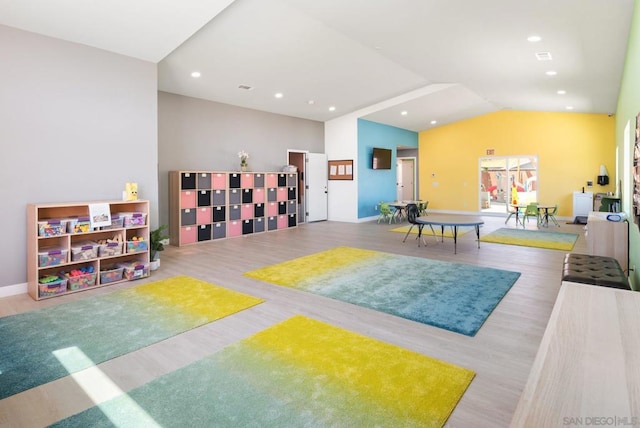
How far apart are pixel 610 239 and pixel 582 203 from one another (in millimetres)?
7192

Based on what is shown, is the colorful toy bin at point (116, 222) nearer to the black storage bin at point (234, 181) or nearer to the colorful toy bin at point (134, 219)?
the colorful toy bin at point (134, 219)

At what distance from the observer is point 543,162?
1113cm

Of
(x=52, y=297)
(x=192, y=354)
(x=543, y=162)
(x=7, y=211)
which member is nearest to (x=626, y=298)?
(x=192, y=354)

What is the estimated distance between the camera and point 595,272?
333 cm

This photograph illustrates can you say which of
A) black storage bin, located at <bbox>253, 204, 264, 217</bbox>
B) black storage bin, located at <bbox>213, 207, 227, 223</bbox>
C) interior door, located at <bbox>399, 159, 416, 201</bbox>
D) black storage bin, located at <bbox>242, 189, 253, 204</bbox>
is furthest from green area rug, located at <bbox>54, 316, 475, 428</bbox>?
interior door, located at <bbox>399, 159, 416, 201</bbox>

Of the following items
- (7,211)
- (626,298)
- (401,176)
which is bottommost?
(626,298)

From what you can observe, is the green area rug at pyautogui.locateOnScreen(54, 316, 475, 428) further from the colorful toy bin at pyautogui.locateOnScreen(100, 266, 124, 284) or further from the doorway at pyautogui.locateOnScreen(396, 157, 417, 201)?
the doorway at pyautogui.locateOnScreen(396, 157, 417, 201)

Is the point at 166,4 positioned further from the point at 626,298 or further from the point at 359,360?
the point at 626,298

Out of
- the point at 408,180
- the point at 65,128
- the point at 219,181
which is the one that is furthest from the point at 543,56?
the point at 408,180

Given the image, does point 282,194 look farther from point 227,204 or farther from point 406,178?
point 406,178

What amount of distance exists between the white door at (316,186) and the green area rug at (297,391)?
7.93 metres

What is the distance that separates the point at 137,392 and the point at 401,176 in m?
13.8

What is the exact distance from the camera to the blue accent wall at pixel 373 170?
1087 centimetres

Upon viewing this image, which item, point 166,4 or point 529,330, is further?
point 166,4
